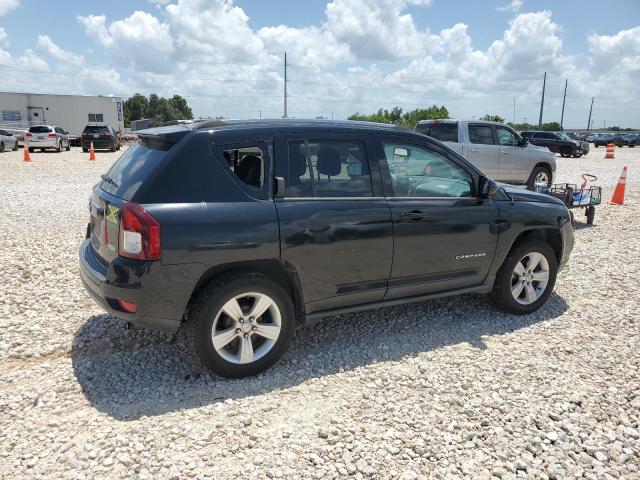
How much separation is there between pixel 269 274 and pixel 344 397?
1009 mm

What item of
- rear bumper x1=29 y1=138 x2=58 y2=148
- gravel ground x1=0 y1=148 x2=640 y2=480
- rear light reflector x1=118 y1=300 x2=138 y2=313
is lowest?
gravel ground x1=0 y1=148 x2=640 y2=480

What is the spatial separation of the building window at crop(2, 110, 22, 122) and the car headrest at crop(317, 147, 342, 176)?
148 feet

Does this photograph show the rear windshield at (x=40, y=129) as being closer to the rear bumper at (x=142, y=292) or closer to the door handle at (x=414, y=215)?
Result: the rear bumper at (x=142, y=292)

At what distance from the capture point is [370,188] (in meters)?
3.93

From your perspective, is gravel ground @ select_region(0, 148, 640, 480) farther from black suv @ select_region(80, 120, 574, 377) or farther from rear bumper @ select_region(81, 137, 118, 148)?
rear bumper @ select_region(81, 137, 118, 148)

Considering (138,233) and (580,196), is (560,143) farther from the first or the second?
(138,233)

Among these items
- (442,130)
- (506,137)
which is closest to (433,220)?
(442,130)

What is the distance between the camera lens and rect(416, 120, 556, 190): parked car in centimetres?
1198

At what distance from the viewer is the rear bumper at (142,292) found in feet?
10.4

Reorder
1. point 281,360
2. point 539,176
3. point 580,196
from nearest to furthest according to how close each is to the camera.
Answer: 1. point 281,360
2. point 580,196
3. point 539,176

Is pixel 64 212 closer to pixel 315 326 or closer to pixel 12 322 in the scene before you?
pixel 12 322

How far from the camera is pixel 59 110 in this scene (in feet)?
137

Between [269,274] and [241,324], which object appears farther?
[269,274]

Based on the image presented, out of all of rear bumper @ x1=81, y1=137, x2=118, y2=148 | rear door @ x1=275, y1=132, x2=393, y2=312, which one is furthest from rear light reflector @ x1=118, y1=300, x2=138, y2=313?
rear bumper @ x1=81, y1=137, x2=118, y2=148
